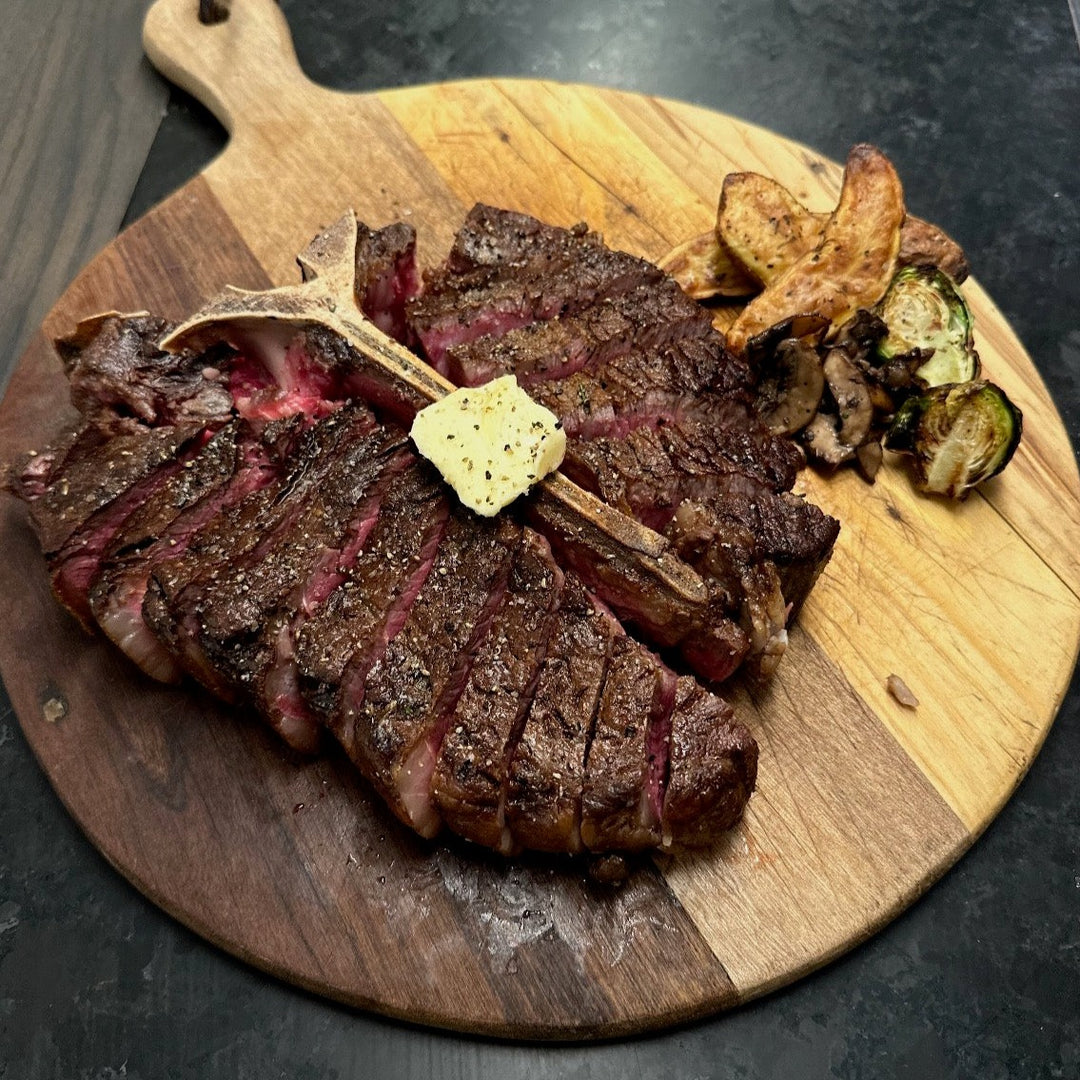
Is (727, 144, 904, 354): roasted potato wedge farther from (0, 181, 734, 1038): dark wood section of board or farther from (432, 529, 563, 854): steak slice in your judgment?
(0, 181, 734, 1038): dark wood section of board

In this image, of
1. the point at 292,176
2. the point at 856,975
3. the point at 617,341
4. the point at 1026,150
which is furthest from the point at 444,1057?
the point at 1026,150

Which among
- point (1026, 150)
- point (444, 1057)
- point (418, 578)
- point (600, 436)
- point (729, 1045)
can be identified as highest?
point (1026, 150)

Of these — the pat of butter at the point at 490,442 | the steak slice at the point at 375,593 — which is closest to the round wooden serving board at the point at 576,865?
the steak slice at the point at 375,593

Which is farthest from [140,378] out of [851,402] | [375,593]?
[851,402]

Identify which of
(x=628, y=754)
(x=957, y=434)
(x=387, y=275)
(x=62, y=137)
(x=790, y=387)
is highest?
(x=957, y=434)

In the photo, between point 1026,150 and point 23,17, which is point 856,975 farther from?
point 23,17

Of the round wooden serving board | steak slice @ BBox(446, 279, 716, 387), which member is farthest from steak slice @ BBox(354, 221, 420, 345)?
the round wooden serving board

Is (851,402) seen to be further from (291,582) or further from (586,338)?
(291,582)
